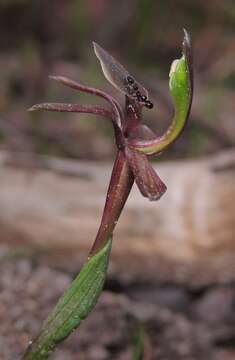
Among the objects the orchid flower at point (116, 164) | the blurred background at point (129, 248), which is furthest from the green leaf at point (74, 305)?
the blurred background at point (129, 248)

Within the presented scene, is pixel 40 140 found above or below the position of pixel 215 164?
below

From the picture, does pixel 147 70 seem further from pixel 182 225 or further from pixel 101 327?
pixel 101 327

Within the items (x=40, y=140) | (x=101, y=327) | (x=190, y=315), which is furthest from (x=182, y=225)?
(x=40, y=140)

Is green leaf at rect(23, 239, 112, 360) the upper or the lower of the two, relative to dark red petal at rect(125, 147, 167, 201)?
lower

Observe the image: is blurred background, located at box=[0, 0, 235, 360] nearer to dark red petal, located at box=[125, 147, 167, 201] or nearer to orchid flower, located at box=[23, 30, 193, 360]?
orchid flower, located at box=[23, 30, 193, 360]

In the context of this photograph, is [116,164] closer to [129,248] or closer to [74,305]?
[74,305]

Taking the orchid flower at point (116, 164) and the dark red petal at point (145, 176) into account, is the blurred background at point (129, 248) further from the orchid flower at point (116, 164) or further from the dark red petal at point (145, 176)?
the dark red petal at point (145, 176)

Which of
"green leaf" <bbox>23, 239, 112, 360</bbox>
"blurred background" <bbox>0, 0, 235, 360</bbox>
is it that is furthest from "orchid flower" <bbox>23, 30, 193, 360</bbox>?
"blurred background" <bbox>0, 0, 235, 360</bbox>

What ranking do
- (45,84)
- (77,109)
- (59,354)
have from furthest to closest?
(45,84)
(59,354)
(77,109)
